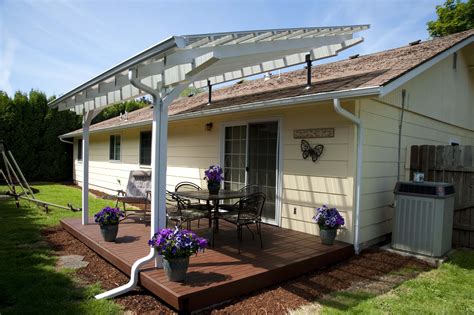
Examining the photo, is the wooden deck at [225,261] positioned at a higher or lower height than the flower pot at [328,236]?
lower

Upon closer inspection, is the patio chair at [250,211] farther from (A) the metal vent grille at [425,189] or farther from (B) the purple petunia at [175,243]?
(A) the metal vent grille at [425,189]

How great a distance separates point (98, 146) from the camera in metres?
13.1

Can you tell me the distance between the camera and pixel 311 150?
16.7ft

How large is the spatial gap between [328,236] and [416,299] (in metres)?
1.41

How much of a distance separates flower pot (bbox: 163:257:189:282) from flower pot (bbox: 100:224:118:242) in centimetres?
178

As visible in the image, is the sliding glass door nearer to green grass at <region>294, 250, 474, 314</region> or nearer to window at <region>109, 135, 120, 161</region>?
green grass at <region>294, 250, 474, 314</region>

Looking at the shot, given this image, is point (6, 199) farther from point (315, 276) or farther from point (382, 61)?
point (382, 61)

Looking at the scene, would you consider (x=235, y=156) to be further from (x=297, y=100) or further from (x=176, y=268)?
(x=176, y=268)

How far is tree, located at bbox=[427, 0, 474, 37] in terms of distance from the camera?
48.1 feet

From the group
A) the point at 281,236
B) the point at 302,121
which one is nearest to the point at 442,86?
the point at 302,121

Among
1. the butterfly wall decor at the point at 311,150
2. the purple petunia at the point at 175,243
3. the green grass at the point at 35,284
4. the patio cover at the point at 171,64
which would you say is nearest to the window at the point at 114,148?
the green grass at the point at 35,284

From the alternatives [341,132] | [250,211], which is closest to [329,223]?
[250,211]

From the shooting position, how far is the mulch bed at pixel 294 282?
304 cm

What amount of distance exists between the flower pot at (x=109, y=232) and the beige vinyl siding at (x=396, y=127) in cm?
362
